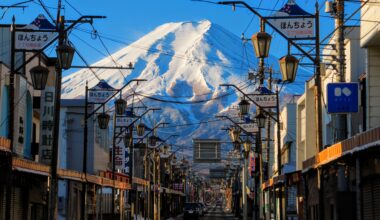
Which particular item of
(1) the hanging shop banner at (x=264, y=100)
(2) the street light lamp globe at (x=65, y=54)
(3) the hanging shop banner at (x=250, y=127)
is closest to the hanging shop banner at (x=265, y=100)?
(1) the hanging shop banner at (x=264, y=100)

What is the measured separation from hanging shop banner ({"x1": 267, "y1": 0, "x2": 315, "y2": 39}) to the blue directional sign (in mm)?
1903

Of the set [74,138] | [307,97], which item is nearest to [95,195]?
[307,97]

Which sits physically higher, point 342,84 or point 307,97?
point 307,97

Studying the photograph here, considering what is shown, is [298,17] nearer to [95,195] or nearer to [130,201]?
[95,195]

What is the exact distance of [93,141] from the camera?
214 ft

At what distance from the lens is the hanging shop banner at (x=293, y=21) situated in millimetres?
20953

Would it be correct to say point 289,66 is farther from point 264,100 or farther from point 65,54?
point 264,100

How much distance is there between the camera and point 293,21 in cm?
2108

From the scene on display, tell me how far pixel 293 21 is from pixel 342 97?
2.96m

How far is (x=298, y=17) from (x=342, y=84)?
2569 millimetres

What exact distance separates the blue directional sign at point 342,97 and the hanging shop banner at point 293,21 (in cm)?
190

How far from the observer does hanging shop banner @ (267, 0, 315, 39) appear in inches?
825

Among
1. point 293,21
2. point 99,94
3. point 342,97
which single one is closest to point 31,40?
point 293,21

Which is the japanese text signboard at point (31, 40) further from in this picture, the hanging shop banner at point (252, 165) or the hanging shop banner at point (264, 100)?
the hanging shop banner at point (252, 165)
